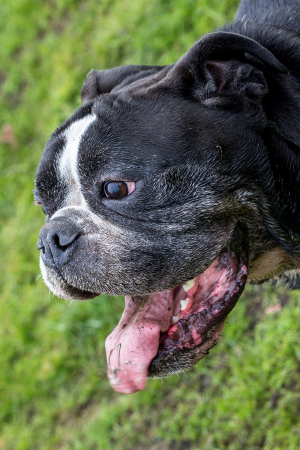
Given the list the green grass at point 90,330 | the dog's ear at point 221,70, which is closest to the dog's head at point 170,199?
the dog's ear at point 221,70

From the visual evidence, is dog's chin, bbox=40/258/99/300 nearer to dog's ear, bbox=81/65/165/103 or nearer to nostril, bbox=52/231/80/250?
nostril, bbox=52/231/80/250

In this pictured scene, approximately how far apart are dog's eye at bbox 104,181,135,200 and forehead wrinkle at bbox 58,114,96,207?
7.2 inches

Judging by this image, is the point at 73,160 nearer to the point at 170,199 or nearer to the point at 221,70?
the point at 170,199

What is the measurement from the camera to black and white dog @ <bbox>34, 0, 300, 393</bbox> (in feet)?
→ 7.89

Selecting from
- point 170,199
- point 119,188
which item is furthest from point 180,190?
point 119,188

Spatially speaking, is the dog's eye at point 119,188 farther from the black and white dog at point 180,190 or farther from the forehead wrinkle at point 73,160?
the forehead wrinkle at point 73,160

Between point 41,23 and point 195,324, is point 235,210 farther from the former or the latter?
point 41,23

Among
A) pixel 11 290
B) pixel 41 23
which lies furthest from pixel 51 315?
pixel 41 23

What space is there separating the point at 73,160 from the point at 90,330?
8.91 ft

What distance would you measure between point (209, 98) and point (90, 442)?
323cm

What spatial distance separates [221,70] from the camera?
242 centimetres

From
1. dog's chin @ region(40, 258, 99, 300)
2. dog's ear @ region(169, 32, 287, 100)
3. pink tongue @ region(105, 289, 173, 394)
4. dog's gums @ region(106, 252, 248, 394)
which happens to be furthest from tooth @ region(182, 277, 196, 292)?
dog's ear @ region(169, 32, 287, 100)

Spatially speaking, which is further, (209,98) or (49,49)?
(49,49)

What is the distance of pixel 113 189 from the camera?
97.4 inches
